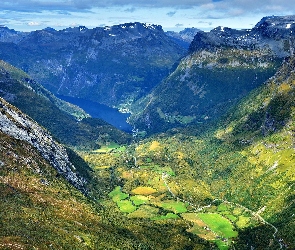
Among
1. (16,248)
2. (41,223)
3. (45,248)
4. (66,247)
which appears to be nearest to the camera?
(16,248)

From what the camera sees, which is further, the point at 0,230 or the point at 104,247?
the point at 104,247

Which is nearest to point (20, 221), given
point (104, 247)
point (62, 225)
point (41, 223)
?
point (41, 223)

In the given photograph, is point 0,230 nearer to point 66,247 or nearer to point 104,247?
point 66,247

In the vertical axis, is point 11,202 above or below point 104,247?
above

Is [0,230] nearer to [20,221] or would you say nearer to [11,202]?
[20,221]

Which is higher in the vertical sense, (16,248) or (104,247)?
(16,248)

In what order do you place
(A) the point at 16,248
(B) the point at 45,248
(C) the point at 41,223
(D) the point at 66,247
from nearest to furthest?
(A) the point at 16,248 < (B) the point at 45,248 < (D) the point at 66,247 < (C) the point at 41,223

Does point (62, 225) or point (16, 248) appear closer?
point (16, 248)

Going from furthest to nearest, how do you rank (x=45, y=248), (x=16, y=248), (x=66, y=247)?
(x=66, y=247)
(x=45, y=248)
(x=16, y=248)

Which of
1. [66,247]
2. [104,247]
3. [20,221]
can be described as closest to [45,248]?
[66,247]
